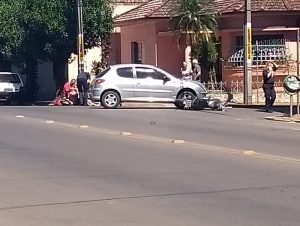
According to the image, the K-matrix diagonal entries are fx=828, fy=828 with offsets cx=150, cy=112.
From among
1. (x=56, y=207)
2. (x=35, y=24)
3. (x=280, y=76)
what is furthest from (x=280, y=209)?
(x=35, y=24)

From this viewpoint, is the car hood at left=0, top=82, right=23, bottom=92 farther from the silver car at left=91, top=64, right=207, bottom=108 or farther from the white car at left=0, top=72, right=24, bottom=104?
the silver car at left=91, top=64, right=207, bottom=108

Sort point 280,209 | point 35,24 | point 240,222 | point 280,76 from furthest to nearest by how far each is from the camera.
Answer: point 35,24
point 280,76
point 280,209
point 240,222

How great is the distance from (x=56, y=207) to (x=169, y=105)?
73.3 ft

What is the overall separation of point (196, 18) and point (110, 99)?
310 inches

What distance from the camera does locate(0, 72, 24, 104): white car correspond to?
41438mm

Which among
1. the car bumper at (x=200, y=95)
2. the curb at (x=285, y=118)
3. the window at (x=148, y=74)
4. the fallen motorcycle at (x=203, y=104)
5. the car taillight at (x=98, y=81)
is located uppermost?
the window at (x=148, y=74)

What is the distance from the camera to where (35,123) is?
2319 centimetres

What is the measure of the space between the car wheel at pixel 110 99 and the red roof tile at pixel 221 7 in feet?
27.5

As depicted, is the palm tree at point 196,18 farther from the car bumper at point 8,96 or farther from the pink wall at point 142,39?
the car bumper at point 8,96

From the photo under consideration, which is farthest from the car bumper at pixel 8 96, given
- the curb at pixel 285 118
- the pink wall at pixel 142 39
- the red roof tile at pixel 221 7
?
the curb at pixel 285 118

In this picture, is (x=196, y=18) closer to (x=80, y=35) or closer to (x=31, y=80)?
(x=80, y=35)

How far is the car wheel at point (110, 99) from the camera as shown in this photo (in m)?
30.3

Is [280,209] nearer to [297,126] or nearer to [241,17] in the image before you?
[297,126]

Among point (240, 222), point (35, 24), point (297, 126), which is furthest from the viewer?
point (35, 24)
